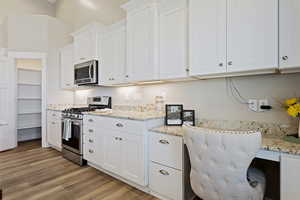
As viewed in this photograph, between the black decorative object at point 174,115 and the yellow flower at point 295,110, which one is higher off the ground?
the yellow flower at point 295,110

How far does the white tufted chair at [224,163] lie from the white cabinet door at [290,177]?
17 cm

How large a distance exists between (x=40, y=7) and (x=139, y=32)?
4.00 meters

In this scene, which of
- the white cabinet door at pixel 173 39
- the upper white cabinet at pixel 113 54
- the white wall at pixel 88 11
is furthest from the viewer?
the white wall at pixel 88 11

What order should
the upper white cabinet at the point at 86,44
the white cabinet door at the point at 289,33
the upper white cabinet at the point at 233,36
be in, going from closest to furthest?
the white cabinet door at the point at 289,33 → the upper white cabinet at the point at 233,36 → the upper white cabinet at the point at 86,44

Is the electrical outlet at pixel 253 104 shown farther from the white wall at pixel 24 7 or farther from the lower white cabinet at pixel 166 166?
the white wall at pixel 24 7

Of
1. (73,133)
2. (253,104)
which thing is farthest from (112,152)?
(253,104)

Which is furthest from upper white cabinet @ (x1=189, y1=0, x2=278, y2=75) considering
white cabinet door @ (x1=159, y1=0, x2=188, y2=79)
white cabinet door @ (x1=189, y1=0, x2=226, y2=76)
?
white cabinet door @ (x1=159, y1=0, x2=188, y2=79)

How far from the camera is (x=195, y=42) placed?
1868mm

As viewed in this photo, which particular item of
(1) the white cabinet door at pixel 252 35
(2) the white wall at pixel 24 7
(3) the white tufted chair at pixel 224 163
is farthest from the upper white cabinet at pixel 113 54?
(2) the white wall at pixel 24 7

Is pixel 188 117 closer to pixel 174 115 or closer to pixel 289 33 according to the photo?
pixel 174 115

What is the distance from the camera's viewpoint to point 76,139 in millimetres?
3055

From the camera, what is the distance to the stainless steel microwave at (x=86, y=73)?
3.14 metres

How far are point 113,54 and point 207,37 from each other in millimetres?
1609

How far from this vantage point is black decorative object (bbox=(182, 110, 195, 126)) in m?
2.21
